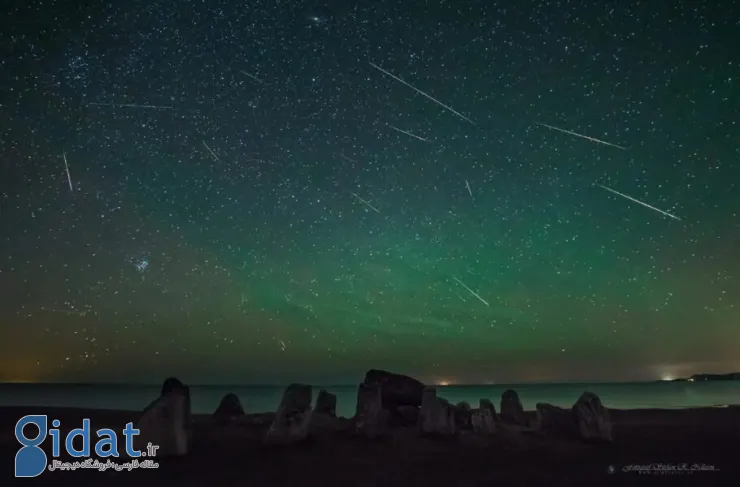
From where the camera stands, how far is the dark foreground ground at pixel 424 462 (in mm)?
10648

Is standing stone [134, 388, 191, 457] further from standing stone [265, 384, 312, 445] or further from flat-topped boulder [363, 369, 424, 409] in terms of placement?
flat-topped boulder [363, 369, 424, 409]

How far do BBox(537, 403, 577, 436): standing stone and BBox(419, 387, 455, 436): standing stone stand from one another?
138 inches

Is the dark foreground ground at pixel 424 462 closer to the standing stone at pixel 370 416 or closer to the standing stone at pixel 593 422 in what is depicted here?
the standing stone at pixel 593 422

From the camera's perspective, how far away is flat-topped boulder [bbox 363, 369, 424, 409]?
22.3 meters

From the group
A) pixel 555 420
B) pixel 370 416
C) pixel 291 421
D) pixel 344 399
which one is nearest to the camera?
pixel 291 421

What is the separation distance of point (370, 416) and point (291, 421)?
9.53ft

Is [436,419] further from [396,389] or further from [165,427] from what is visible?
[165,427]

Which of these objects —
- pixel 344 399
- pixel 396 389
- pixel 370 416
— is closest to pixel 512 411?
pixel 396 389

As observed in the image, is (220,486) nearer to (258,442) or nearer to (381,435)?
(258,442)

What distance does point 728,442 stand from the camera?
1588 centimetres

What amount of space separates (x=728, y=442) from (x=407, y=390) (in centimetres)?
1181

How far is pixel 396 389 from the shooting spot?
2277 cm

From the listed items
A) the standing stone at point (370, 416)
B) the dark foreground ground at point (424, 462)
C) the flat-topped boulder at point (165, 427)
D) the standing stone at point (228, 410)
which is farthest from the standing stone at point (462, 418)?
the flat-topped boulder at point (165, 427)

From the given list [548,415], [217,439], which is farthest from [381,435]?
[548,415]
